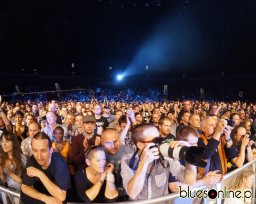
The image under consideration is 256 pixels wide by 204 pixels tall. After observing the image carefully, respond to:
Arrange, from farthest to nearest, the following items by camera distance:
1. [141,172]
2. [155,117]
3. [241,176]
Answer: [155,117], [241,176], [141,172]

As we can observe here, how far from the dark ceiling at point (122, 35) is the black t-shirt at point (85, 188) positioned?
795 inches

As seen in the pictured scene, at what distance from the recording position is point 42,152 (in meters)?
2.41

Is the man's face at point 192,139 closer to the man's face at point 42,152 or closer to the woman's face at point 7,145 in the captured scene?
the man's face at point 42,152

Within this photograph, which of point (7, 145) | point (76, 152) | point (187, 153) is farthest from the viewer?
point (76, 152)

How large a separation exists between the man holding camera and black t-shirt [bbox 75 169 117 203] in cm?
21

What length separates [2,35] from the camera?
21.2m

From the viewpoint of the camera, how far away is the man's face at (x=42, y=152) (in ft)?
7.82

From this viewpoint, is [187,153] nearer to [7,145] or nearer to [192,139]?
[192,139]

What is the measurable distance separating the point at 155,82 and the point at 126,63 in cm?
365

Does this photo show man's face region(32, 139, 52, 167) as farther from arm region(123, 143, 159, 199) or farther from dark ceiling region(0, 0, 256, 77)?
dark ceiling region(0, 0, 256, 77)

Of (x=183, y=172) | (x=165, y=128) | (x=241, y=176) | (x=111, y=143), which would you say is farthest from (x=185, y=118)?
(x=183, y=172)

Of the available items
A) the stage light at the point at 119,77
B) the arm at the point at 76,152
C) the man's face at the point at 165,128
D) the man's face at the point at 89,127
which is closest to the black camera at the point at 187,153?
the arm at the point at 76,152

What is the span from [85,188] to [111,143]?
32.2 inches

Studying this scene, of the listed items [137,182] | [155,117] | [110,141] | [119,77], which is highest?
[119,77]
